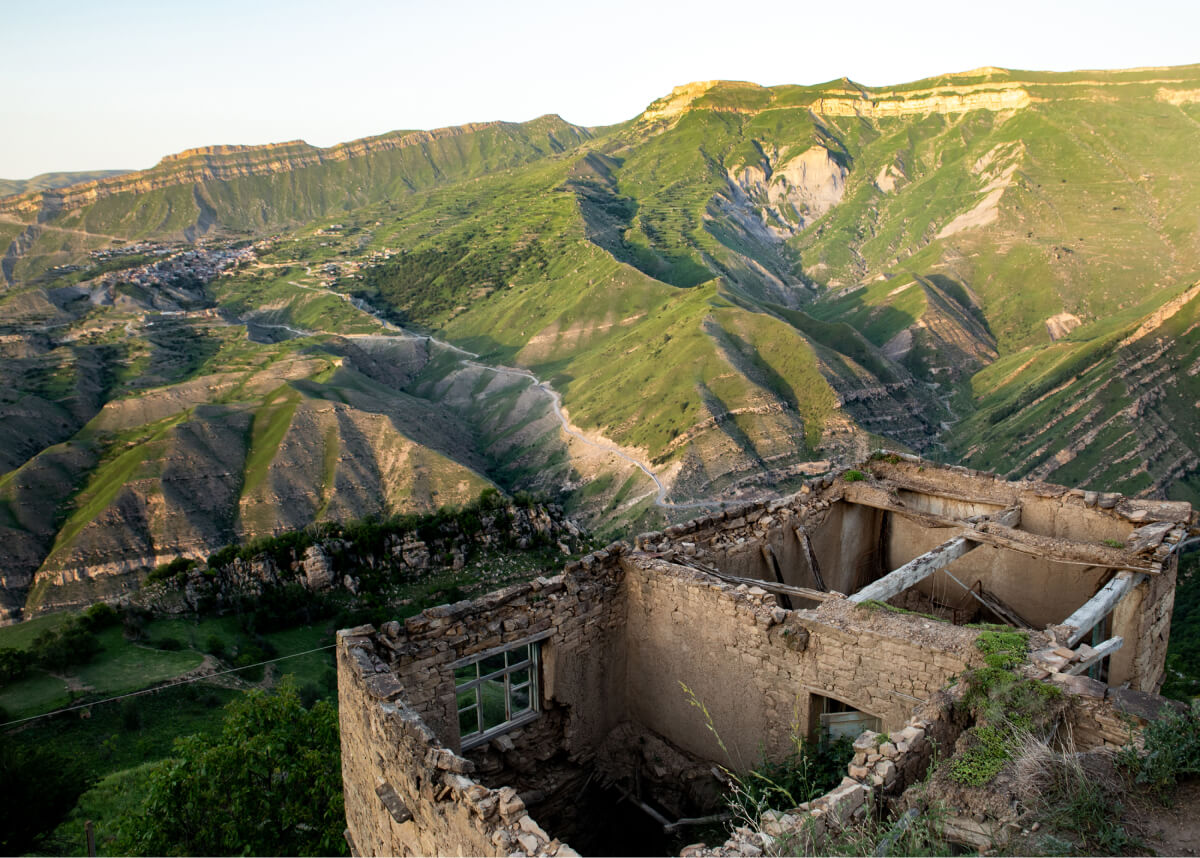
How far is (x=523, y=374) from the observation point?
11606 centimetres

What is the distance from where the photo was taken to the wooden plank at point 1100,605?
1055 centimetres

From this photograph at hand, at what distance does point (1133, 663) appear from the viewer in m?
12.7

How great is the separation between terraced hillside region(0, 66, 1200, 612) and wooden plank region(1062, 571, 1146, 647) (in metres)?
60.6

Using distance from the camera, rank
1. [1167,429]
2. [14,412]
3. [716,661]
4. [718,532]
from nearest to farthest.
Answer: [716,661], [718,532], [1167,429], [14,412]

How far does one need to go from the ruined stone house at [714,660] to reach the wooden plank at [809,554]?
0.06m

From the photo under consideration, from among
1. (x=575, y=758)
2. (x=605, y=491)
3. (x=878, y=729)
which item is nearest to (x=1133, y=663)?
(x=878, y=729)

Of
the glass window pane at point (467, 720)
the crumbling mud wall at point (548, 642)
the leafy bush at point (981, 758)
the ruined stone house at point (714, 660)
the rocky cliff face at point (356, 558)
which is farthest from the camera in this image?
the rocky cliff face at point (356, 558)

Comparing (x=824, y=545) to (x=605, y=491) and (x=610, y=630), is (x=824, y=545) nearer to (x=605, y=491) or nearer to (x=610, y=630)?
(x=610, y=630)

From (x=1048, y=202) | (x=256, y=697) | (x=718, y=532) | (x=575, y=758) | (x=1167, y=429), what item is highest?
(x=1048, y=202)

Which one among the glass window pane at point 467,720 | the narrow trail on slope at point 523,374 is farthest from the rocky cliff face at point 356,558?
the glass window pane at point 467,720

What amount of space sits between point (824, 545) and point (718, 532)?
3.26 m

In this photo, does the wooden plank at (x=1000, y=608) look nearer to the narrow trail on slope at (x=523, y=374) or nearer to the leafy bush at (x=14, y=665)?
the leafy bush at (x=14, y=665)

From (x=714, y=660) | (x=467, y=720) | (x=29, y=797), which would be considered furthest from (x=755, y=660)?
(x=29, y=797)

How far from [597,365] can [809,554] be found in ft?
310
